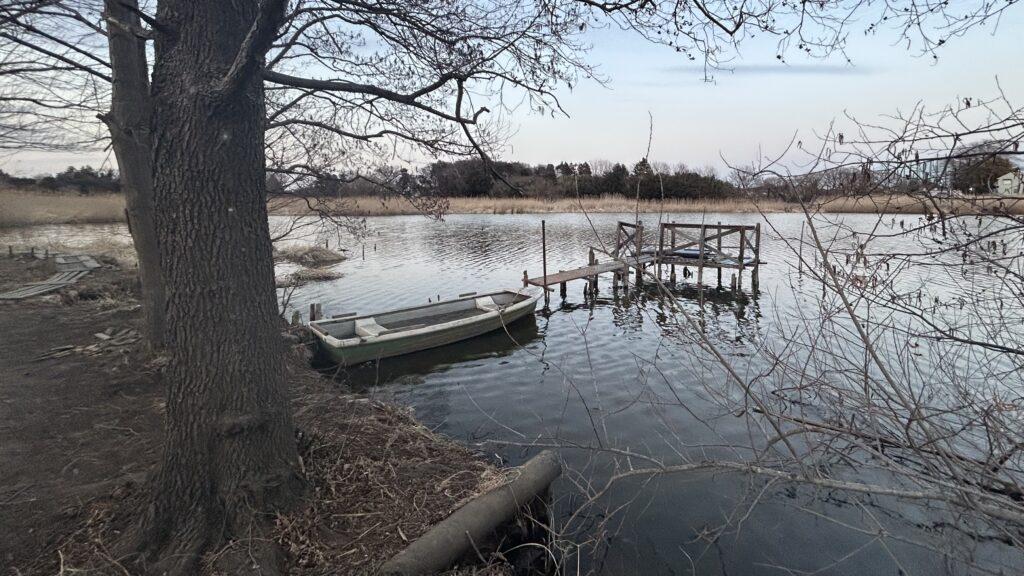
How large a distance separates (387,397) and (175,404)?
18.1ft

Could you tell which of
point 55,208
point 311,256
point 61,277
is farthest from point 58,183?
point 61,277

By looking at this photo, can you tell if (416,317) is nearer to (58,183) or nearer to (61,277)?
(61,277)

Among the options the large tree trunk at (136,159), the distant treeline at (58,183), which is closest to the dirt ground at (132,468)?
the large tree trunk at (136,159)

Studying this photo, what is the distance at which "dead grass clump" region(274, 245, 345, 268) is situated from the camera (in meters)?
23.5

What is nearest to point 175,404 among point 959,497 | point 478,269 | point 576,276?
point 959,497

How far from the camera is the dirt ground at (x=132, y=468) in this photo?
2.97 metres

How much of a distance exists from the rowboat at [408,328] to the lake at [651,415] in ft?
1.11

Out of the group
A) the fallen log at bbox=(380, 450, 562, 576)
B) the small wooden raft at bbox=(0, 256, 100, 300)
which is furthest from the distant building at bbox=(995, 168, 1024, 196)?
the small wooden raft at bbox=(0, 256, 100, 300)

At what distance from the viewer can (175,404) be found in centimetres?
301

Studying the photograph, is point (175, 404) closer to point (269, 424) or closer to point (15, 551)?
point (269, 424)

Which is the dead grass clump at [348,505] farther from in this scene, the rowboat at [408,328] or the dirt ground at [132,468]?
the rowboat at [408,328]

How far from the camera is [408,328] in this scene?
34.6ft

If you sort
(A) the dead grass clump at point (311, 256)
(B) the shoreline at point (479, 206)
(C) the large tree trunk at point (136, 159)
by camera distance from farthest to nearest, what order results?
(A) the dead grass clump at point (311, 256) → (C) the large tree trunk at point (136, 159) → (B) the shoreline at point (479, 206)

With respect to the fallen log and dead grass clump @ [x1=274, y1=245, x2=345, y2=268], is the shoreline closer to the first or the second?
the fallen log
